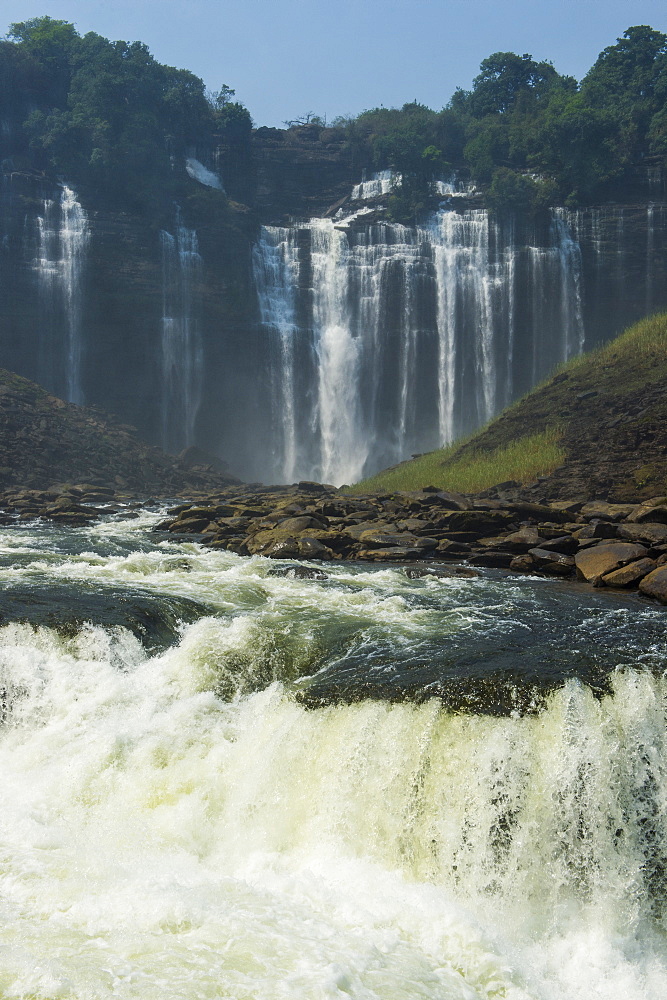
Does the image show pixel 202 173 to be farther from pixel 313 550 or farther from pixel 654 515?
pixel 654 515

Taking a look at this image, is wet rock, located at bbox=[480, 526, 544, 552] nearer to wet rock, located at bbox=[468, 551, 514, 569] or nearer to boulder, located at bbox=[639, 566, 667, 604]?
wet rock, located at bbox=[468, 551, 514, 569]

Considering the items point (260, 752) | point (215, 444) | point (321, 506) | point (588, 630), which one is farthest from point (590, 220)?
point (260, 752)

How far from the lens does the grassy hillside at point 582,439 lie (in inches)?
856

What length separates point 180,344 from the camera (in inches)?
1858

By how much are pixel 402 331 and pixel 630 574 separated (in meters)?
35.5

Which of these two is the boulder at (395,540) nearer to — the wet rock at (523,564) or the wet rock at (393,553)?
the wet rock at (393,553)

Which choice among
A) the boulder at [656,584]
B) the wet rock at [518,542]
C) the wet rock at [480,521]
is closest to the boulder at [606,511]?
the wet rock at [518,542]

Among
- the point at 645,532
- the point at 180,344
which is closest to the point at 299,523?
the point at 645,532

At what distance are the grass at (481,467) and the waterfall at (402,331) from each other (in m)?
16.6

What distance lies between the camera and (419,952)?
6.21m

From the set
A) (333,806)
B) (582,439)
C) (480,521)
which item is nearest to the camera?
(333,806)

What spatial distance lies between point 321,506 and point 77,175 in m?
37.2

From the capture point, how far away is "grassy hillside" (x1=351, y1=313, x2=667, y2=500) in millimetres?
21734

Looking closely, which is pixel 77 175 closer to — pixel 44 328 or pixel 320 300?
pixel 44 328
